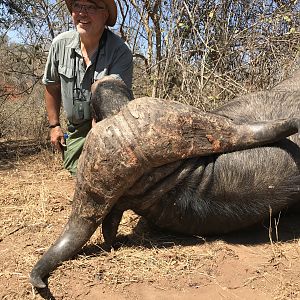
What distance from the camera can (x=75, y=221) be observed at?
3.20m

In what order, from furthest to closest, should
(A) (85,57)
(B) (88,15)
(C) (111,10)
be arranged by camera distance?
(A) (85,57), (C) (111,10), (B) (88,15)

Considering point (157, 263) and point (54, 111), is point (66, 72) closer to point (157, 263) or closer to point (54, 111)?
point (54, 111)

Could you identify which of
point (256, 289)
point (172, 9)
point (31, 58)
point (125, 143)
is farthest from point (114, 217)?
point (31, 58)

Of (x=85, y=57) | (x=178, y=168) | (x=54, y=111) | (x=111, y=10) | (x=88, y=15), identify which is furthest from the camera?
(x=54, y=111)

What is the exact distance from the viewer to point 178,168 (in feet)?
10.7

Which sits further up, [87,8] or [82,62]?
[87,8]

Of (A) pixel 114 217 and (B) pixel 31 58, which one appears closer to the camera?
(A) pixel 114 217

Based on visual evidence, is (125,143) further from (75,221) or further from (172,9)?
(172,9)

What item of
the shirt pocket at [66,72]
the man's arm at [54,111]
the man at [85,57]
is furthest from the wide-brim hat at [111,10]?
the man's arm at [54,111]

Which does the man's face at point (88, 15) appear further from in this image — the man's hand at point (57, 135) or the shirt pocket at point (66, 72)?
the man's hand at point (57, 135)

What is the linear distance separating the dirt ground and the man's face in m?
1.72

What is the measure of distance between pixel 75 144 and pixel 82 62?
35.2 inches

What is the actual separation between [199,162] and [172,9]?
13.1 ft

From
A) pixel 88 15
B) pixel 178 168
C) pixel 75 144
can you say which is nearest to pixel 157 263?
pixel 178 168
